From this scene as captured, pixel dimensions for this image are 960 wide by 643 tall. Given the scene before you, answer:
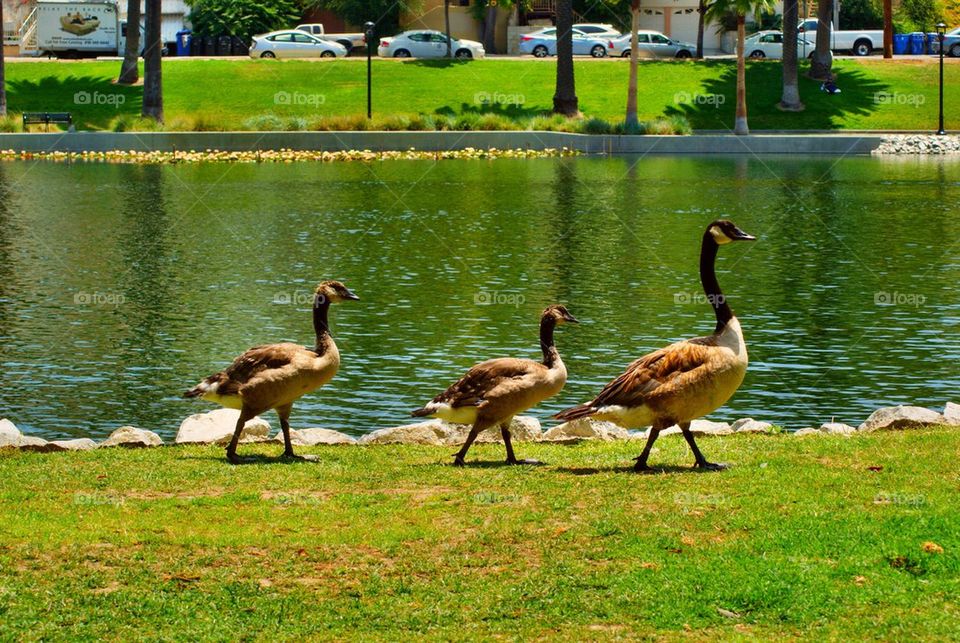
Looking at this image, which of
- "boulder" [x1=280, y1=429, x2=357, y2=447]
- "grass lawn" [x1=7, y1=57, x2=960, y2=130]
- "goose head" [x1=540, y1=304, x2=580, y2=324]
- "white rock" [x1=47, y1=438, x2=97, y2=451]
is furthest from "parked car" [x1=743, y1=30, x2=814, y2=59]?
"white rock" [x1=47, y1=438, x2=97, y2=451]

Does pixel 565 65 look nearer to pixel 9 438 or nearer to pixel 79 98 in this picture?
pixel 79 98

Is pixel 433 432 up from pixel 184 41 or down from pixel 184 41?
down

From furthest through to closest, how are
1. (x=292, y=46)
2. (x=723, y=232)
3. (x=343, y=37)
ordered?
1. (x=343, y=37)
2. (x=292, y=46)
3. (x=723, y=232)

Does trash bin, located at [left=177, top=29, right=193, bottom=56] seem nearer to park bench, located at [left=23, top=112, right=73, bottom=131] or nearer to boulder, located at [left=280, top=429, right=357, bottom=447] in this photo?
park bench, located at [left=23, top=112, right=73, bottom=131]

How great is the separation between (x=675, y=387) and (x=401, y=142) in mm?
54282

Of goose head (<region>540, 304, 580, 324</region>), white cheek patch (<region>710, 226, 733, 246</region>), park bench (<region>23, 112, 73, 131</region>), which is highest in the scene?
park bench (<region>23, 112, 73, 131</region>)

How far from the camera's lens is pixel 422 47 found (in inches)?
3423

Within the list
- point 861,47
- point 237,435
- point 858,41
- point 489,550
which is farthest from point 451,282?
point 861,47

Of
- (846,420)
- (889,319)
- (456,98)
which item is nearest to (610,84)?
(456,98)

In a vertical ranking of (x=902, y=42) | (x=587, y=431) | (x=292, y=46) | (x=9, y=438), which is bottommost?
(x=587, y=431)

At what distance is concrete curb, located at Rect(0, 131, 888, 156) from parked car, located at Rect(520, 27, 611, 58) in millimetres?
25458

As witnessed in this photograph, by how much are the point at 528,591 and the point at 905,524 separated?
2.84 metres

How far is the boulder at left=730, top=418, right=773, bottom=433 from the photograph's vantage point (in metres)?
15.4

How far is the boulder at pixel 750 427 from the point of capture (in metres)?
15.4
